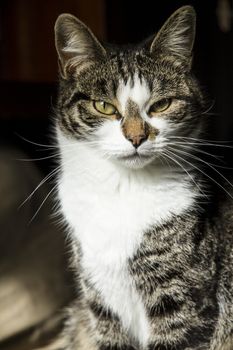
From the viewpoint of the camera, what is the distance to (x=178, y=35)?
3.65 feet

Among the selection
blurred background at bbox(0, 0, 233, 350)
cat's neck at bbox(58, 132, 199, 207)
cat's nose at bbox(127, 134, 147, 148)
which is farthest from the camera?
blurred background at bbox(0, 0, 233, 350)

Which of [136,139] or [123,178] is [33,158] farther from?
[136,139]

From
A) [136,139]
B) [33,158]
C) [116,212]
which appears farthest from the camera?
[33,158]

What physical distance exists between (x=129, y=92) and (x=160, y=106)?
7 centimetres

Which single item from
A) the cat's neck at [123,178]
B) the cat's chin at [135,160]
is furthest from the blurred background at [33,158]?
the cat's chin at [135,160]

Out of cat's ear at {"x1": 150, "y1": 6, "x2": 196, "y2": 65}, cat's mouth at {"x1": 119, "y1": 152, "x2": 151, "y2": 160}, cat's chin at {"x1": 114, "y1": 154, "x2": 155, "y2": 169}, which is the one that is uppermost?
cat's ear at {"x1": 150, "y1": 6, "x2": 196, "y2": 65}

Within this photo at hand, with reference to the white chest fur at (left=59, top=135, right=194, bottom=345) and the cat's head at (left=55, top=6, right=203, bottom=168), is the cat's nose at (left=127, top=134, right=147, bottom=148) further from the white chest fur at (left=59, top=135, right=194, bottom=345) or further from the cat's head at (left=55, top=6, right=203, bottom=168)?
the white chest fur at (left=59, top=135, right=194, bottom=345)

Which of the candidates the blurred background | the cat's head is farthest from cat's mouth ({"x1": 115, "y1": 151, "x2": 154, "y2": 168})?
the blurred background

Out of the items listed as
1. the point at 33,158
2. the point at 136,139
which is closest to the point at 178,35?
the point at 136,139

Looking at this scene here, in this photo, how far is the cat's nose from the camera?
1.02 m

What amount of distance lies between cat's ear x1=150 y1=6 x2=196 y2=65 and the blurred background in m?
0.16

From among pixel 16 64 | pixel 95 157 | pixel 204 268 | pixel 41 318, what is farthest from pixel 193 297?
pixel 16 64

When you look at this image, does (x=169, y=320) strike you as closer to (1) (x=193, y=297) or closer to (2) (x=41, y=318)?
(1) (x=193, y=297)

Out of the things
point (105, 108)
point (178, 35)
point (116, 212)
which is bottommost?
point (116, 212)
